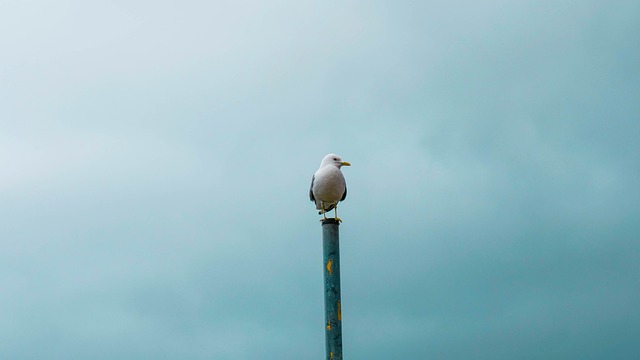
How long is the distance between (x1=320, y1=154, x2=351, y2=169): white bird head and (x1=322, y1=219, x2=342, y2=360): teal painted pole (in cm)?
323

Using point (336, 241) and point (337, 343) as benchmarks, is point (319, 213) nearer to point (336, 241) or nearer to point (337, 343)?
point (336, 241)

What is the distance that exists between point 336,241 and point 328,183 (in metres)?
2.65

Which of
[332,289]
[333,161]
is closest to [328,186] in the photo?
[333,161]

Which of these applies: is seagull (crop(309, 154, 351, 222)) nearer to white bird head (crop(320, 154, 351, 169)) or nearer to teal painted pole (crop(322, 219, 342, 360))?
white bird head (crop(320, 154, 351, 169))

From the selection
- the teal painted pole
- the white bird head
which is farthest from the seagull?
the teal painted pole

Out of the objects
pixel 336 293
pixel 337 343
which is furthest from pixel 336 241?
pixel 337 343

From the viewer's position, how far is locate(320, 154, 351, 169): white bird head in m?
21.0

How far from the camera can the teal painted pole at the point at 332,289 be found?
16.9 meters

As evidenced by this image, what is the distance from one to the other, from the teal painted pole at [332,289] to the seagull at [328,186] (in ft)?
7.01

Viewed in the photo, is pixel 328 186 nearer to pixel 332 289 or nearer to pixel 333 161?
pixel 333 161

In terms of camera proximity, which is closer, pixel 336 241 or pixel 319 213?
pixel 336 241

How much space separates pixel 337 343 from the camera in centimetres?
1692

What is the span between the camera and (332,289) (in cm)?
1727

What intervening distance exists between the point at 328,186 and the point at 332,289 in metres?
3.62
